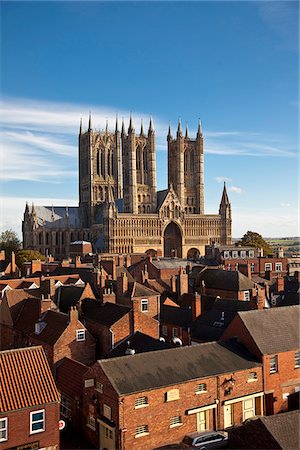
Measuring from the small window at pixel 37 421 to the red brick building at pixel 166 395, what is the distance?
145 inches

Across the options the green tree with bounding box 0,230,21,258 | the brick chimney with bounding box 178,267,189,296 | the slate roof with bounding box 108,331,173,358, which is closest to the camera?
the slate roof with bounding box 108,331,173,358

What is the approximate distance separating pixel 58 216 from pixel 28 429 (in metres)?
122

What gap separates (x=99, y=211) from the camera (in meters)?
138

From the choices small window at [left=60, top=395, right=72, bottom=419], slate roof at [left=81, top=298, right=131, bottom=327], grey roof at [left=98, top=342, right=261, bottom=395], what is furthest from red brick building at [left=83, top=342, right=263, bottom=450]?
slate roof at [left=81, top=298, right=131, bottom=327]

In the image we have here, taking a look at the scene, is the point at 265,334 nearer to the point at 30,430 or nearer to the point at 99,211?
the point at 30,430

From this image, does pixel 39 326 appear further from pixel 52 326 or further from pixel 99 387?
pixel 99 387

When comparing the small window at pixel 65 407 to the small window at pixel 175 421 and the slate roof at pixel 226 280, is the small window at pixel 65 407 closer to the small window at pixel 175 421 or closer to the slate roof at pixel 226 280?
the small window at pixel 175 421

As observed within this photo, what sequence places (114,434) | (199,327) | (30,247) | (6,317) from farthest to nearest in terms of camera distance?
(30,247), (6,317), (199,327), (114,434)

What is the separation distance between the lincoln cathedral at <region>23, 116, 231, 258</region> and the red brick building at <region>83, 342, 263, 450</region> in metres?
98.7

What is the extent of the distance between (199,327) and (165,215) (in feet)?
326

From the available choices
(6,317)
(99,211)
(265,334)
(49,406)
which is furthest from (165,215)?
(49,406)

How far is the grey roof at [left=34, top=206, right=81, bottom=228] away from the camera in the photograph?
138250mm

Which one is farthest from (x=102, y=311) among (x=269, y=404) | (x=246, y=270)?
(x=246, y=270)

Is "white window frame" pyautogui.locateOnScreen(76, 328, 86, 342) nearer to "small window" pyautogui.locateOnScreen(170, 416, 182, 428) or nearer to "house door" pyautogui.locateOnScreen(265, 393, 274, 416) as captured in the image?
"small window" pyautogui.locateOnScreen(170, 416, 182, 428)
